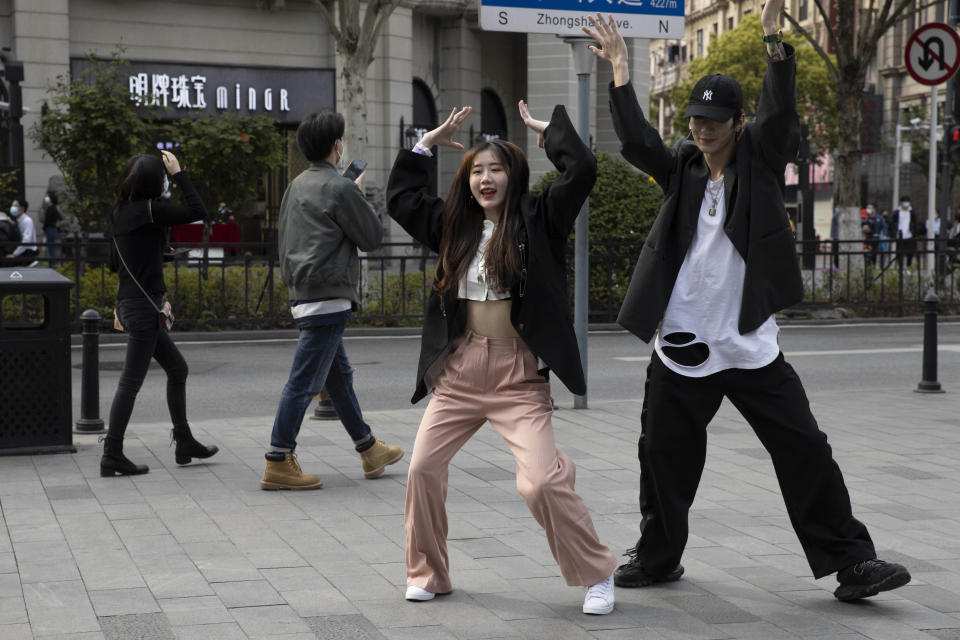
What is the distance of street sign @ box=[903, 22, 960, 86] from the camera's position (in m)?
15.6

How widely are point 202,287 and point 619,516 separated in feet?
33.5

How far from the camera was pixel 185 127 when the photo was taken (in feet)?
66.2

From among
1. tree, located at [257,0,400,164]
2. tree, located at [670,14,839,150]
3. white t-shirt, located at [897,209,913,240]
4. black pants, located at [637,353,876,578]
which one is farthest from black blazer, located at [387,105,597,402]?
tree, located at [670,14,839,150]

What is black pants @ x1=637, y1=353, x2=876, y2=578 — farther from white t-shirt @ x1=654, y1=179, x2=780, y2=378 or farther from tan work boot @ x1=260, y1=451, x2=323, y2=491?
tan work boot @ x1=260, y1=451, x2=323, y2=491

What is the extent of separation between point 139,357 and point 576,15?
3.87 m

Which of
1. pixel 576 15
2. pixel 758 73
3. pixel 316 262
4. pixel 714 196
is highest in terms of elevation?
pixel 758 73

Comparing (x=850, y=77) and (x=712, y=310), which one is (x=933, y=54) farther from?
(x=712, y=310)

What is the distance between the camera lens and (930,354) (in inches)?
401

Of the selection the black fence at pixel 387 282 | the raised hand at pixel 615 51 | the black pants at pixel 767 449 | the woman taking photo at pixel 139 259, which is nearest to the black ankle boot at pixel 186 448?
the woman taking photo at pixel 139 259

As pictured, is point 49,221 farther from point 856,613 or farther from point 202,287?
point 856,613

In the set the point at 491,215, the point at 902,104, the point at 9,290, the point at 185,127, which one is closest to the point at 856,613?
the point at 491,215

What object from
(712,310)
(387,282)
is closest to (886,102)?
Answer: (387,282)

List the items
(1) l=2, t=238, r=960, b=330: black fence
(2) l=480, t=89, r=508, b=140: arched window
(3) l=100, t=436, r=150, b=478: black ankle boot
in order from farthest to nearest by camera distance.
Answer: (2) l=480, t=89, r=508, b=140: arched window, (1) l=2, t=238, r=960, b=330: black fence, (3) l=100, t=436, r=150, b=478: black ankle boot

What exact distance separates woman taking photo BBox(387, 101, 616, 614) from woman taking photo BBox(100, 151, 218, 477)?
258cm
